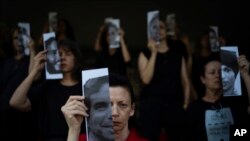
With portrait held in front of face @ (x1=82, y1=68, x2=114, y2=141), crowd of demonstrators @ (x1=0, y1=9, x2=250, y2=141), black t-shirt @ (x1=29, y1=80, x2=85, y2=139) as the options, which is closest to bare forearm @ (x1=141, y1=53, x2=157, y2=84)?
crowd of demonstrators @ (x1=0, y1=9, x2=250, y2=141)

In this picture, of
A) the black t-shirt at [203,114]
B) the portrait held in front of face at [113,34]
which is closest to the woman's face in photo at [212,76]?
the black t-shirt at [203,114]

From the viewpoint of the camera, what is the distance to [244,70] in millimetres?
3373

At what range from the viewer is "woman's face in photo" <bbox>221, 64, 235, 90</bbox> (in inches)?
130

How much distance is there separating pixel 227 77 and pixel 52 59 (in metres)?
1.36

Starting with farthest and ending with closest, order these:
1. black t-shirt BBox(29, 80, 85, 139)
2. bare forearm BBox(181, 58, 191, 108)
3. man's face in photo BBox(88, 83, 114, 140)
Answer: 1. bare forearm BBox(181, 58, 191, 108)
2. black t-shirt BBox(29, 80, 85, 139)
3. man's face in photo BBox(88, 83, 114, 140)

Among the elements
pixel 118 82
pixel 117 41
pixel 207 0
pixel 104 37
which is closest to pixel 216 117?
pixel 118 82

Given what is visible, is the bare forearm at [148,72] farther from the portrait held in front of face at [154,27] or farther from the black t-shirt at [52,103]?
the black t-shirt at [52,103]

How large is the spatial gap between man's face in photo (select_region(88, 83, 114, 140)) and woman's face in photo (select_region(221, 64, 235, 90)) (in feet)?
4.36

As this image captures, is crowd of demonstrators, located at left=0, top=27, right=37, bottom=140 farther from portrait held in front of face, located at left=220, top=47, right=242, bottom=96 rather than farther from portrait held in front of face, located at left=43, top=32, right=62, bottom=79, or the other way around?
portrait held in front of face, located at left=220, top=47, right=242, bottom=96

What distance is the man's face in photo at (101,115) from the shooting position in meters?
2.18

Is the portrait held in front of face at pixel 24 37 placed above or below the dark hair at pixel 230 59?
above

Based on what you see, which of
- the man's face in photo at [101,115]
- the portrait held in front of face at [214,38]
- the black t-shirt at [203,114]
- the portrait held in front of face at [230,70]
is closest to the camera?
the man's face in photo at [101,115]

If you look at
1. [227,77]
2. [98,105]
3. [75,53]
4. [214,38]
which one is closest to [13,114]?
[75,53]

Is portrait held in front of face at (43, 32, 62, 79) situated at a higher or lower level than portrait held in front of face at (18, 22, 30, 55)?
lower
